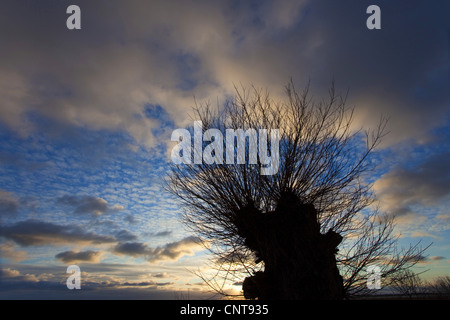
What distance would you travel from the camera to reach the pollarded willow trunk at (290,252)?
632 cm

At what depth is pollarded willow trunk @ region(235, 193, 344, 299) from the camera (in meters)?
6.32

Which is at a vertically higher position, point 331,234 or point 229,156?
point 229,156

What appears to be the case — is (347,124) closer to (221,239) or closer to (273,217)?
(273,217)

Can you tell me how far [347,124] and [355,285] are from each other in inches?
188

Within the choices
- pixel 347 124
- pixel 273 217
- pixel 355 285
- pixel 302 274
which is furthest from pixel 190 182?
pixel 355 285

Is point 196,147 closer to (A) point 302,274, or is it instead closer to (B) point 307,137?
(B) point 307,137

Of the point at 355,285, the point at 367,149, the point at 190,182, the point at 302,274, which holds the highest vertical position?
the point at 367,149

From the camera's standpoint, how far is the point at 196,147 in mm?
7902

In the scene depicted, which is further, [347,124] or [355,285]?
[355,285]

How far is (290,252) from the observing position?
6.82 meters

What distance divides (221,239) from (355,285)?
4188 mm
